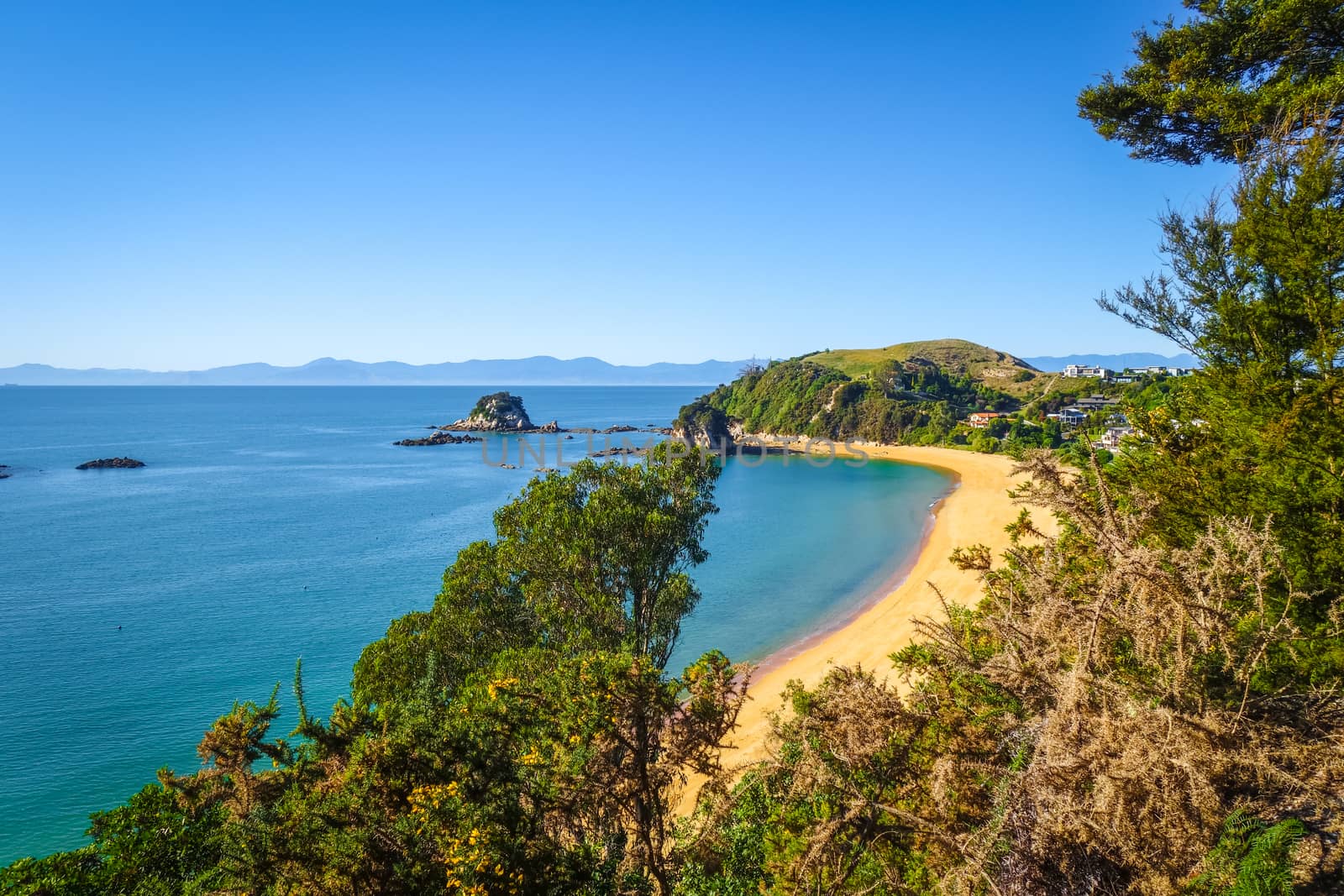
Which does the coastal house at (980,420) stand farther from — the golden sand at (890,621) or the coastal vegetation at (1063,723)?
the coastal vegetation at (1063,723)

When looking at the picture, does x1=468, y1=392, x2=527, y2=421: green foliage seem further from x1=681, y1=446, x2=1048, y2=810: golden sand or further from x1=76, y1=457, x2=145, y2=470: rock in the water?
x1=681, y1=446, x2=1048, y2=810: golden sand

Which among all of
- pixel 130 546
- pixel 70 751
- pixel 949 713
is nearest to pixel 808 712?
pixel 949 713

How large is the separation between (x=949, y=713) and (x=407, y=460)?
313 feet

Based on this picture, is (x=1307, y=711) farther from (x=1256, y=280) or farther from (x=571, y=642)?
(x=571, y=642)

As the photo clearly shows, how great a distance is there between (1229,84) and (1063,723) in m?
13.0

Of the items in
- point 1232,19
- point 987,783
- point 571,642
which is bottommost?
point 571,642

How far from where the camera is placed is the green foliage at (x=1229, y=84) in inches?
419

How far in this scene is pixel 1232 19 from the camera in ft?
39.5

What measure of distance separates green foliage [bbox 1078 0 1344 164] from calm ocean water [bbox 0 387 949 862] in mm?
24280

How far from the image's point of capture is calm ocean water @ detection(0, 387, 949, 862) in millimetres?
22891

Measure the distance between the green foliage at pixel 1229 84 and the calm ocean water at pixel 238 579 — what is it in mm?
24280

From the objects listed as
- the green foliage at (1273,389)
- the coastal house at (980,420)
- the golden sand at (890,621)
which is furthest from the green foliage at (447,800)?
the coastal house at (980,420)

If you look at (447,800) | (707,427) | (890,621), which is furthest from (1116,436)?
(707,427)

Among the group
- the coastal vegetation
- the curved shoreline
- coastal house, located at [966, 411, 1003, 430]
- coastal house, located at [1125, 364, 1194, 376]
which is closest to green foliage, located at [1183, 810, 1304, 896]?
the coastal vegetation
